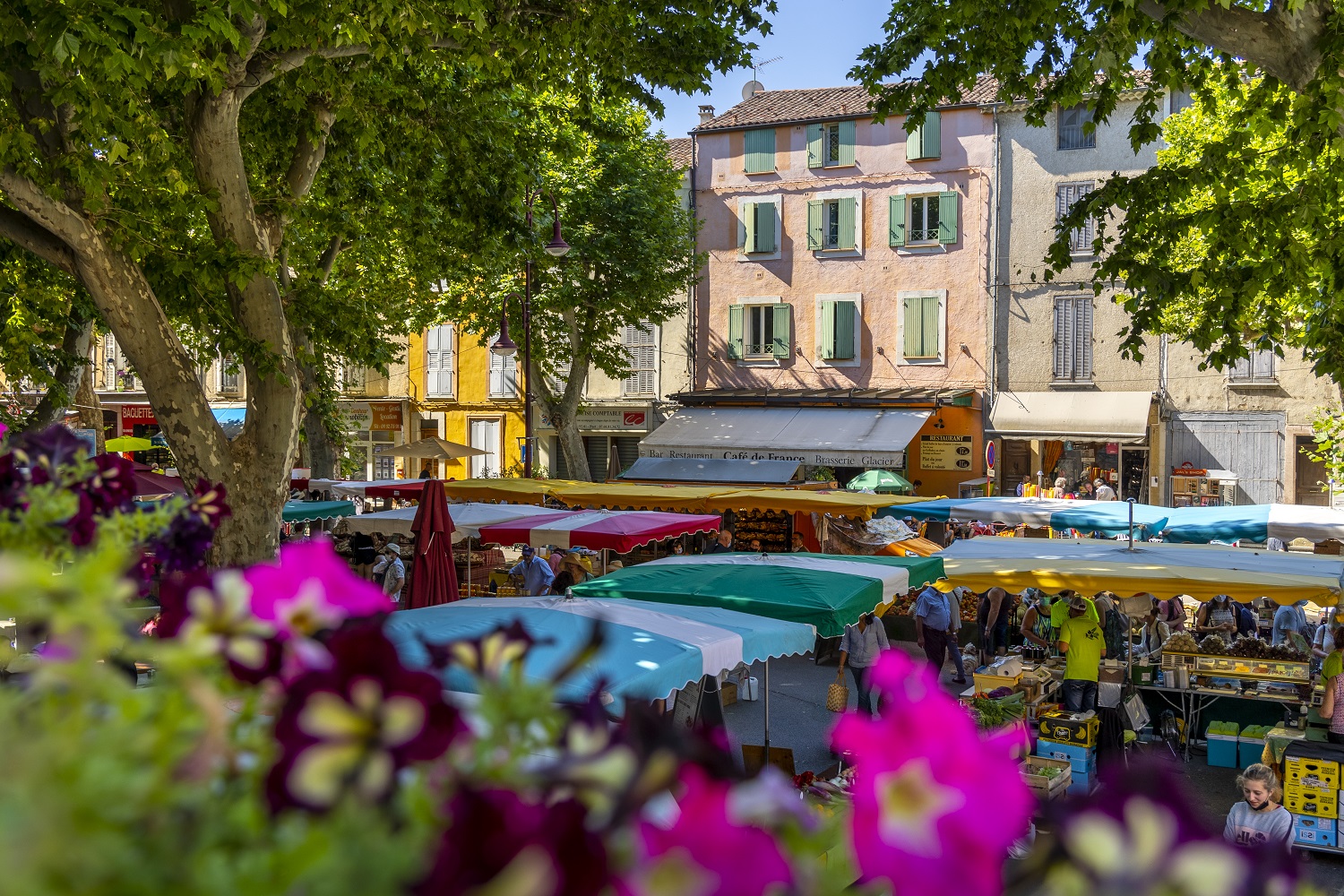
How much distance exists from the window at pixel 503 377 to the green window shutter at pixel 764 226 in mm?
8805

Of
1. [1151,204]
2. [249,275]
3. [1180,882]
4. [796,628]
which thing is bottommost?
[796,628]

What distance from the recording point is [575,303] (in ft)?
90.6

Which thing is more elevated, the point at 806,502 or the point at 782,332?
the point at 782,332

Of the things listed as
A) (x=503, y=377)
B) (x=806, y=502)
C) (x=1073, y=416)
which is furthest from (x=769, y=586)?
(x=503, y=377)

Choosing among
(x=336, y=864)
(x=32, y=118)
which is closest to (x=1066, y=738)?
(x=32, y=118)

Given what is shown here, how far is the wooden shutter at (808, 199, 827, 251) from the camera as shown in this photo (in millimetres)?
31203

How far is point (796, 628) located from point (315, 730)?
25.3 feet

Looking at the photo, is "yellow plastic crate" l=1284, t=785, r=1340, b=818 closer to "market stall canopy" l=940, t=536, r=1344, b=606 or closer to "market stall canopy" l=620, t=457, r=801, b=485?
"market stall canopy" l=940, t=536, r=1344, b=606

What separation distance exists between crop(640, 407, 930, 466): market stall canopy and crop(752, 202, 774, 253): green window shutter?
4594 millimetres

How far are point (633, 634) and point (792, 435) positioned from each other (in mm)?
21806

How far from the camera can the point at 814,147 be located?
31078 mm

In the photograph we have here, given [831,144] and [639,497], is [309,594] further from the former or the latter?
[831,144]

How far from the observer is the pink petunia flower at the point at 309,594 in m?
1.20

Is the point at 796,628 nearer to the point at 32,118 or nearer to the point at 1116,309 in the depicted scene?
the point at 32,118
